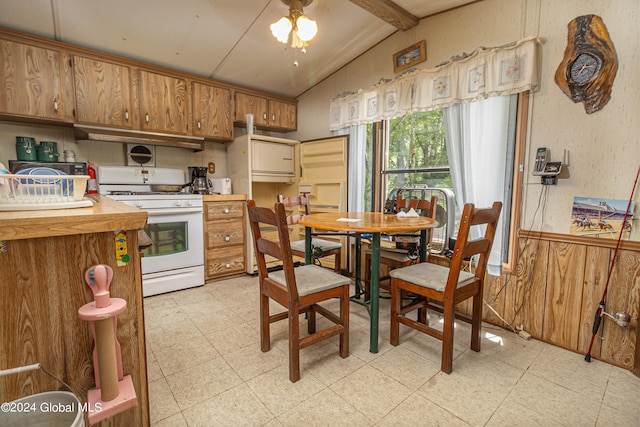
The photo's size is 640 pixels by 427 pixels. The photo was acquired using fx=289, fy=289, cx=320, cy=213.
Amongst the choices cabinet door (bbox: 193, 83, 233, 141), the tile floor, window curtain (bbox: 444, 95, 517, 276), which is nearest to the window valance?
window curtain (bbox: 444, 95, 517, 276)

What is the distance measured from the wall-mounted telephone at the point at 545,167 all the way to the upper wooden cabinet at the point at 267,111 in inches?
114

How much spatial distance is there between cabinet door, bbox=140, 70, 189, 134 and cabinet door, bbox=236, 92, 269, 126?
0.62 m

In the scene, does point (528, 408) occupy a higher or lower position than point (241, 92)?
lower

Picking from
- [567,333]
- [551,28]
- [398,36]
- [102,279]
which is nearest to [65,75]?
[102,279]

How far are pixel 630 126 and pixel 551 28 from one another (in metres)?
0.81

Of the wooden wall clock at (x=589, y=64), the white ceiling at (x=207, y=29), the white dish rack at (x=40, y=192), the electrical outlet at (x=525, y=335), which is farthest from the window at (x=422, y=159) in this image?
the white dish rack at (x=40, y=192)

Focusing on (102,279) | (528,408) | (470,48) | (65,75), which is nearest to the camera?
(102,279)

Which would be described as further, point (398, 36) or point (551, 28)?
point (398, 36)

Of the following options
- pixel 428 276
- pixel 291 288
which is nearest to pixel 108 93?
pixel 291 288

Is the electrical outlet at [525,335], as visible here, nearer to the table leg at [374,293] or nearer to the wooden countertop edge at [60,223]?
the table leg at [374,293]

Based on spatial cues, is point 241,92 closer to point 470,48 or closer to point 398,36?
point 398,36

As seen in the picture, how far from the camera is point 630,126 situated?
1.71 metres

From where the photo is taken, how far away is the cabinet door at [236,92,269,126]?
139 inches

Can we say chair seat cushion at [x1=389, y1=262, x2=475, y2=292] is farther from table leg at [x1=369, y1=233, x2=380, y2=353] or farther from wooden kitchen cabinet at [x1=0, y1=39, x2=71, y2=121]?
wooden kitchen cabinet at [x1=0, y1=39, x2=71, y2=121]
